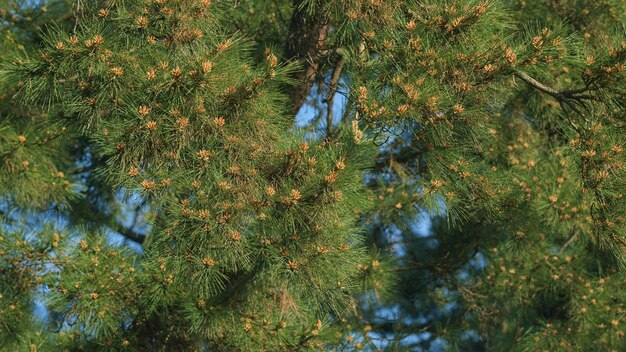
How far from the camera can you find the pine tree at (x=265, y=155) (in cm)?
261

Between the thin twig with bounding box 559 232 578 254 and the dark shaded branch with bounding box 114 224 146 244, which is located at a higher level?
the dark shaded branch with bounding box 114 224 146 244

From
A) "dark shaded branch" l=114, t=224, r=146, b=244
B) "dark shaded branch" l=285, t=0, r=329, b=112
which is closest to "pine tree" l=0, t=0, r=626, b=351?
"dark shaded branch" l=285, t=0, r=329, b=112

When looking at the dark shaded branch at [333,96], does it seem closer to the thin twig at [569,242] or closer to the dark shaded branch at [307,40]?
the dark shaded branch at [307,40]

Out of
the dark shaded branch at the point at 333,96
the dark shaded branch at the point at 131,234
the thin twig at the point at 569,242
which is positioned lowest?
the thin twig at the point at 569,242

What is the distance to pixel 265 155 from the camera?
2.69 m

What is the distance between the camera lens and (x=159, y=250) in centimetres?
274

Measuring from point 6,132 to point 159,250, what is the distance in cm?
170

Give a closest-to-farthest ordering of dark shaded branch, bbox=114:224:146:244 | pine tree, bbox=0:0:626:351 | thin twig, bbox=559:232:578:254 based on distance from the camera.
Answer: pine tree, bbox=0:0:626:351 < thin twig, bbox=559:232:578:254 < dark shaded branch, bbox=114:224:146:244

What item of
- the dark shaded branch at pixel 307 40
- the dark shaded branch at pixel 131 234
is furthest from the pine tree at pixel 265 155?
the dark shaded branch at pixel 131 234

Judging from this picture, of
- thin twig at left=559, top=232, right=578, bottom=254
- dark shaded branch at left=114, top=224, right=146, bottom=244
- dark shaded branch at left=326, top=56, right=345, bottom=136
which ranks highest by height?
dark shaded branch at left=114, top=224, right=146, bottom=244

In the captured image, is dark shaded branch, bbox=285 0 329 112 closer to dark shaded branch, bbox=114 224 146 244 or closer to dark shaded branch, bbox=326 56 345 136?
dark shaded branch, bbox=326 56 345 136

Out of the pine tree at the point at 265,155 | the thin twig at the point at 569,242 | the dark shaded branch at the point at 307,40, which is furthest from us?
the thin twig at the point at 569,242

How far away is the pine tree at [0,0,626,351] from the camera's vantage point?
2.61 metres

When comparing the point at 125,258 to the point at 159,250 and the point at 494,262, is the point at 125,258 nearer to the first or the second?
the point at 159,250
